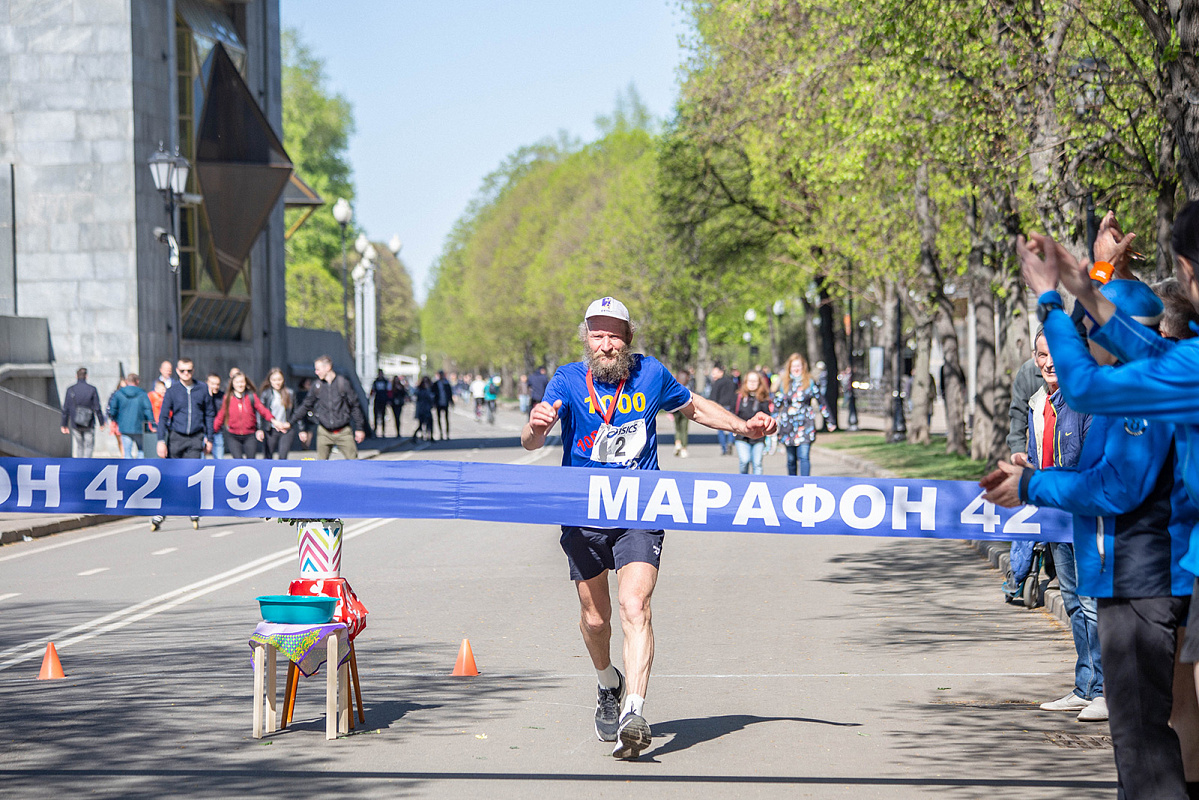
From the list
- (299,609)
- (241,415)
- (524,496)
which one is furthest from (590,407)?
(241,415)

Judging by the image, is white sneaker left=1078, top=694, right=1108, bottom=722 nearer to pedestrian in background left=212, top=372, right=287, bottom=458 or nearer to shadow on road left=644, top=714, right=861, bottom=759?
shadow on road left=644, top=714, right=861, bottom=759

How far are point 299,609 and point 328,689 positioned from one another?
390mm

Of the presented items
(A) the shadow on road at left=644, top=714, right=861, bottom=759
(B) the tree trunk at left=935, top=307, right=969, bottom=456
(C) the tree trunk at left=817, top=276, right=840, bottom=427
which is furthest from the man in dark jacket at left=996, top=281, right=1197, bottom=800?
(C) the tree trunk at left=817, top=276, right=840, bottom=427

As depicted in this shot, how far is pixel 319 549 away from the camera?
663 centimetres

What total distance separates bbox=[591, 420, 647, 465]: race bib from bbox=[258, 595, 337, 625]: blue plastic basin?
1428mm

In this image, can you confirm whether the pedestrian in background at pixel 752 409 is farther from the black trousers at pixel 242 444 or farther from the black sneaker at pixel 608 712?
the black sneaker at pixel 608 712

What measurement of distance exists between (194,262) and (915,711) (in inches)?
1105

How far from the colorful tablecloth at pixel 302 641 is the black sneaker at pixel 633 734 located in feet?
4.66

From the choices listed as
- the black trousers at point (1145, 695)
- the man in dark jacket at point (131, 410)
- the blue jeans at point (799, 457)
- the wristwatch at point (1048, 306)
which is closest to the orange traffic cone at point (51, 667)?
the black trousers at point (1145, 695)

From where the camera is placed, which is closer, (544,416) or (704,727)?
(544,416)

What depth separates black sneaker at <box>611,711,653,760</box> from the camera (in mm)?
5785

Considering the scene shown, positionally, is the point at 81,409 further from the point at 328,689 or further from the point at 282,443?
the point at 328,689

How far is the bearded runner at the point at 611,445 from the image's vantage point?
19.8 feet

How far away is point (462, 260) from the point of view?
4026 inches
